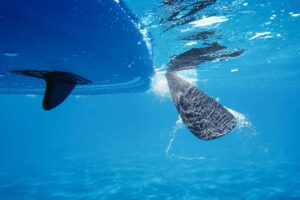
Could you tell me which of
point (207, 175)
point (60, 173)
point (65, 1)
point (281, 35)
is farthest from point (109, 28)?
point (60, 173)

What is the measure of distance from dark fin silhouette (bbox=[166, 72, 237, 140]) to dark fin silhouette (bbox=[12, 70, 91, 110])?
9.72 ft

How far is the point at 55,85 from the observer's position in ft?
20.2

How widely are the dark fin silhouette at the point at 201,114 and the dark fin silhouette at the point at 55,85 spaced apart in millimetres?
2963

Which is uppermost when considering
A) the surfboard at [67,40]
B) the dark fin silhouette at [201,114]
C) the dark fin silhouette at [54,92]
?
the surfboard at [67,40]

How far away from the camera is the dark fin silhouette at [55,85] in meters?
5.92

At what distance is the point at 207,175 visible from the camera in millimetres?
21172

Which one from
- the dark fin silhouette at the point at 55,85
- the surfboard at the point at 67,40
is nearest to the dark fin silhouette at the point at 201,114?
the surfboard at the point at 67,40

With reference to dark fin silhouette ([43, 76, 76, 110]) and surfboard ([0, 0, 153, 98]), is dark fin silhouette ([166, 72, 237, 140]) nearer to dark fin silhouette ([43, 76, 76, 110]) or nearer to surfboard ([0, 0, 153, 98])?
surfboard ([0, 0, 153, 98])

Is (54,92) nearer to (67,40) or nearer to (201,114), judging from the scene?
(67,40)

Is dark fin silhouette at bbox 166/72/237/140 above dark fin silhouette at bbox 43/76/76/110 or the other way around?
the other way around

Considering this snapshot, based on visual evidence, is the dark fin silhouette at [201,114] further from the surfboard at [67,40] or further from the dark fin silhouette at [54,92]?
the dark fin silhouette at [54,92]

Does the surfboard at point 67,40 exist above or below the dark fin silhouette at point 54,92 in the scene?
above

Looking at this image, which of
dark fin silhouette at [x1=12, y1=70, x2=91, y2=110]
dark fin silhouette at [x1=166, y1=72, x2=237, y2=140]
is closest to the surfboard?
dark fin silhouette at [x1=12, y1=70, x2=91, y2=110]

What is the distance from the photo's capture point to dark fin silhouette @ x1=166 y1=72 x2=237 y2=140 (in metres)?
5.88
